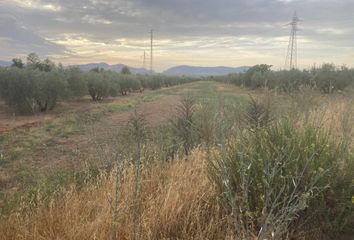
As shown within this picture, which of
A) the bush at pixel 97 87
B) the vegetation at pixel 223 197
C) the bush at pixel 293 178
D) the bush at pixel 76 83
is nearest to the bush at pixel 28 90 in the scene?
the bush at pixel 76 83

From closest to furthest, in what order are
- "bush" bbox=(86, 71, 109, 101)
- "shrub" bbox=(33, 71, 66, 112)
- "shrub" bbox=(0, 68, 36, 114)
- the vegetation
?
the vegetation, "shrub" bbox=(0, 68, 36, 114), "shrub" bbox=(33, 71, 66, 112), "bush" bbox=(86, 71, 109, 101)

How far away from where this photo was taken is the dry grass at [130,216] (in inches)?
161

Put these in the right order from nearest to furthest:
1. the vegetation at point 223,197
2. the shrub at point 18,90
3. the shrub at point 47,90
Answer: the vegetation at point 223,197 < the shrub at point 18,90 < the shrub at point 47,90

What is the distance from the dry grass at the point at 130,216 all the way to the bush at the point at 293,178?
0.96 ft

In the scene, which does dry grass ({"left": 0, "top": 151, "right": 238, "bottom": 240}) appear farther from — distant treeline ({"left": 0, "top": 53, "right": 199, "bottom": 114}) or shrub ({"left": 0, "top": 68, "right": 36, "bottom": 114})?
shrub ({"left": 0, "top": 68, "right": 36, "bottom": 114})

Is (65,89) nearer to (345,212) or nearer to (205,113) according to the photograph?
(205,113)

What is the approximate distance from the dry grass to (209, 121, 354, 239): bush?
0.29 meters

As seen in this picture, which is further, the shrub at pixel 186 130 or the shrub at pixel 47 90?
the shrub at pixel 47 90

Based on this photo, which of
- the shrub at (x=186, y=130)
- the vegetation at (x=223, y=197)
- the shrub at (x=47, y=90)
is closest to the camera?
the vegetation at (x=223, y=197)

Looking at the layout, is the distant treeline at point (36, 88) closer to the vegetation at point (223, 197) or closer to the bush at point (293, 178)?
the vegetation at point (223, 197)

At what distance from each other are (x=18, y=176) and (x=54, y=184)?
3633 millimetres

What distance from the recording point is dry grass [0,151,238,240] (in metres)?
4.10

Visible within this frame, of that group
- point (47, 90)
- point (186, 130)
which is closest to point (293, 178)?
point (186, 130)

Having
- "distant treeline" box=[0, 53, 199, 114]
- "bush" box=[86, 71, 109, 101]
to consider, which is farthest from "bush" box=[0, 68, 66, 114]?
"bush" box=[86, 71, 109, 101]
